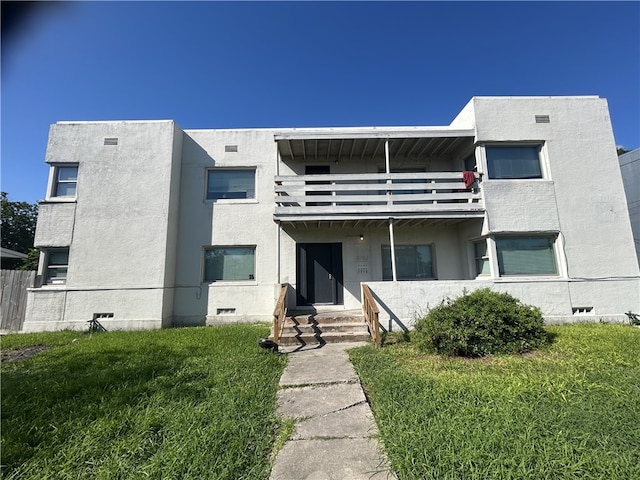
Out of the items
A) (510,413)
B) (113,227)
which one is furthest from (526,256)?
(113,227)

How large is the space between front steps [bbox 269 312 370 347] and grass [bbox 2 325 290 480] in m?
1.28

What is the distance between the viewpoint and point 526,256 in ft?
27.4

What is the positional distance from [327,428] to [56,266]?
10590 mm

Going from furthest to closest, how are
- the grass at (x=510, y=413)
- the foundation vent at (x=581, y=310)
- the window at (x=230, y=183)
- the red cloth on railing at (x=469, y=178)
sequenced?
the window at (x=230, y=183)
the red cloth on railing at (x=469, y=178)
the foundation vent at (x=581, y=310)
the grass at (x=510, y=413)

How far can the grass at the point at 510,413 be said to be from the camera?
223cm

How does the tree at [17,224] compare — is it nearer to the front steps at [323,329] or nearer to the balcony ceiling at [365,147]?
the balcony ceiling at [365,147]

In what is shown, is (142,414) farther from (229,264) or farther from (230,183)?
(230,183)

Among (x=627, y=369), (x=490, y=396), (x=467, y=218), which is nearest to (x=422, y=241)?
(x=467, y=218)

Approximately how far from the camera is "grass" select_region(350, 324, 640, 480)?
2.23 m

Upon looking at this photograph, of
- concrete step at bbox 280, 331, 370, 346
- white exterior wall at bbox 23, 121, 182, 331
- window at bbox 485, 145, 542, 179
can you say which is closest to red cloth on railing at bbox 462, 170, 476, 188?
window at bbox 485, 145, 542, 179

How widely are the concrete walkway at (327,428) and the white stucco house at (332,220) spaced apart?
A: 3509 mm

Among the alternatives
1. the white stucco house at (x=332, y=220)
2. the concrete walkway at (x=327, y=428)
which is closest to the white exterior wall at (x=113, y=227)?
the white stucco house at (x=332, y=220)

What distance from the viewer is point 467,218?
8.39m

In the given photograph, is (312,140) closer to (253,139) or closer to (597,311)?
(253,139)
